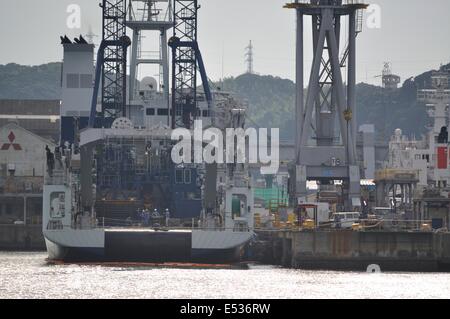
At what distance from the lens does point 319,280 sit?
Answer: 72.1 meters

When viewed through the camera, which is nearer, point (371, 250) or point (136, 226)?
point (371, 250)

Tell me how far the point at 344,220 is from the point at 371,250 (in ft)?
25.5

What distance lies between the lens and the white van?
283ft

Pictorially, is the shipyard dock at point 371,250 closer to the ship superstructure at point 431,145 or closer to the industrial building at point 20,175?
the ship superstructure at point 431,145

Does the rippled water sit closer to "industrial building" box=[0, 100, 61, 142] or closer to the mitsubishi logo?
the mitsubishi logo

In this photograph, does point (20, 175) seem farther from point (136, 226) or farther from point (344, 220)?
point (344, 220)

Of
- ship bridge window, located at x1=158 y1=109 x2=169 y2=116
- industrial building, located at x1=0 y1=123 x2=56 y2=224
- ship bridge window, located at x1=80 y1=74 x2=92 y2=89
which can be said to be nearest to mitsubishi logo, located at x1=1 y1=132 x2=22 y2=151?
industrial building, located at x1=0 y1=123 x2=56 y2=224

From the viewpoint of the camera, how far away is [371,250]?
80.0 meters

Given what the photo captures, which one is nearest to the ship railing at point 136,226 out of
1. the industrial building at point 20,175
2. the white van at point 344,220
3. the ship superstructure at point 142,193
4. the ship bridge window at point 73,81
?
the ship superstructure at point 142,193

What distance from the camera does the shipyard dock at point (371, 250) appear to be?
7994 centimetres

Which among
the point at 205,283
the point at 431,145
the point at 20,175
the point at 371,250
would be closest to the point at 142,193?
the point at 371,250

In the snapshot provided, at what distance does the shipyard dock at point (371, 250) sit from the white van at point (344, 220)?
17.5 ft

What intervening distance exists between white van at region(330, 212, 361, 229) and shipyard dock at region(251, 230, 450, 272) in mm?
5347
